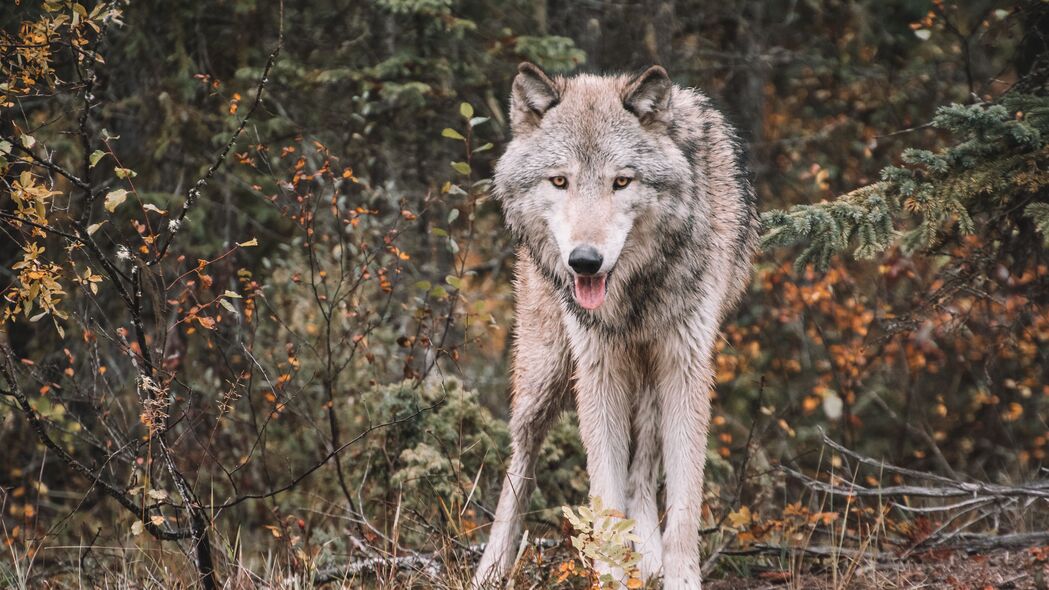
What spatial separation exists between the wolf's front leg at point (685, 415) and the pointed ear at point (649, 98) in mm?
1051

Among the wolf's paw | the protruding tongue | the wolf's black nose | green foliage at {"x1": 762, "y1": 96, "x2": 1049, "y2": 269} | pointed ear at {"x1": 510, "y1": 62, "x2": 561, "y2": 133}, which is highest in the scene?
pointed ear at {"x1": 510, "y1": 62, "x2": 561, "y2": 133}

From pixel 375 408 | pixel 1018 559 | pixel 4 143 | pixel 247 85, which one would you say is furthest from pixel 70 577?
pixel 1018 559

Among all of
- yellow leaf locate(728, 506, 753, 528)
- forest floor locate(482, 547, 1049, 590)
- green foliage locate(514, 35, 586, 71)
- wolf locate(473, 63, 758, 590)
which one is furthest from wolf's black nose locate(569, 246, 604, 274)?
green foliage locate(514, 35, 586, 71)

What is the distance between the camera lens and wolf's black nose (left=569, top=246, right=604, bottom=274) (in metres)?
3.94

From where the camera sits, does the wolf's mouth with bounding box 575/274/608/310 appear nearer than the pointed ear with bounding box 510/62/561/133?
Yes

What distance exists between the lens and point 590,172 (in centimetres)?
426

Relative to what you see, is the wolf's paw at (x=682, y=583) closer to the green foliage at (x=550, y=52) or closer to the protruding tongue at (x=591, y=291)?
the protruding tongue at (x=591, y=291)

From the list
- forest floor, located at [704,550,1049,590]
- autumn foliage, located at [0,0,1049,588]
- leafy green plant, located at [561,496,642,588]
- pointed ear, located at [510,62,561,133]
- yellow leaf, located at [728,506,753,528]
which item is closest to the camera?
leafy green plant, located at [561,496,642,588]

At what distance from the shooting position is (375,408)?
19.9 feet

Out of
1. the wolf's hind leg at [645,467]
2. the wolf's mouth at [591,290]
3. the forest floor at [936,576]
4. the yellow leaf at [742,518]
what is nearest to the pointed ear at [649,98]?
the wolf's mouth at [591,290]

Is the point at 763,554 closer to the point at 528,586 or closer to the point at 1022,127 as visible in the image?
the point at 528,586

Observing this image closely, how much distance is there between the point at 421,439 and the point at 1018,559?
3.45 metres

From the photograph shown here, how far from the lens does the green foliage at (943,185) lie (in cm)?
414

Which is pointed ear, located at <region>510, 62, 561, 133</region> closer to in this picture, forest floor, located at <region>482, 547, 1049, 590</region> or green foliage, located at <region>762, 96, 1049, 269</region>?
green foliage, located at <region>762, 96, 1049, 269</region>
